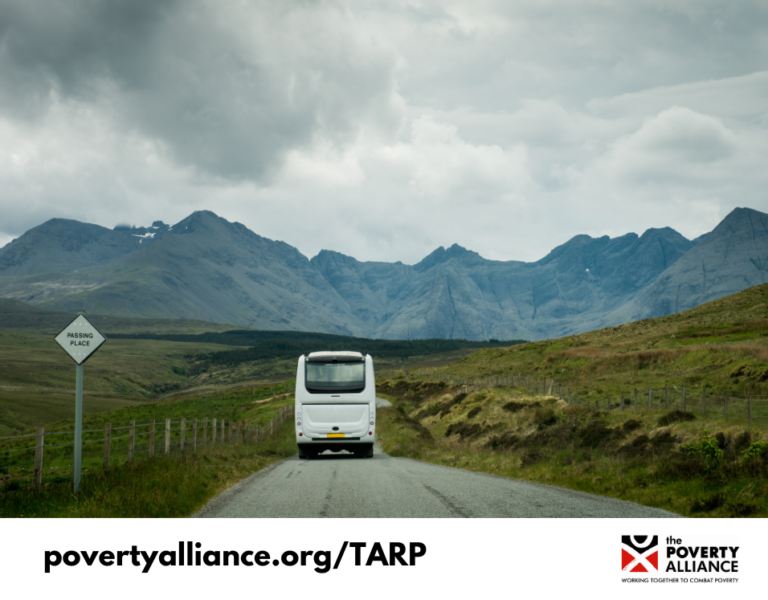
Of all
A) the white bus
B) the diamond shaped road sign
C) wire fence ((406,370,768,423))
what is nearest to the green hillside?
wire fence ((406,370,768,423))

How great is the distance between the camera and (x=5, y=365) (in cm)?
16762

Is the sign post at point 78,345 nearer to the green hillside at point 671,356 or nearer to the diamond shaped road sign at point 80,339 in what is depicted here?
the diamond shaped road sign at point 80,339

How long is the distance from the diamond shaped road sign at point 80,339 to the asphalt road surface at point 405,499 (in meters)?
4.39

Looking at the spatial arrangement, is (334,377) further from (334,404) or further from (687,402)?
(687,402)

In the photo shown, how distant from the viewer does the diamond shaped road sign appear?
42.9ft

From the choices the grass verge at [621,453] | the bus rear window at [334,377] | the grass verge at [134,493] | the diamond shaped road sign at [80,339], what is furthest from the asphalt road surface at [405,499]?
the bus rear window at [334,377]

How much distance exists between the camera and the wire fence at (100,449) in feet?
42.3

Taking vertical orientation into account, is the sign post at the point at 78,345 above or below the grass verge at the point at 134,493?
above

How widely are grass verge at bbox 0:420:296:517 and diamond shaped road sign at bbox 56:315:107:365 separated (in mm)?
2803

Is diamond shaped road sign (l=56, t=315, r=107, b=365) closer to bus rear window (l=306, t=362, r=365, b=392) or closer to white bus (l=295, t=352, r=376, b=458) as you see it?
→ white bus (l=295, t=352, r=376, b=458)

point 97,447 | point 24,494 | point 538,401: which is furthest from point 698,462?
point 97,447

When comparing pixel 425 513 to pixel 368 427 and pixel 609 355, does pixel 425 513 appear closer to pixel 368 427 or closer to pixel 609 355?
pixel 368 427

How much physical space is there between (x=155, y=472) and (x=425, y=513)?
24.9 feet
